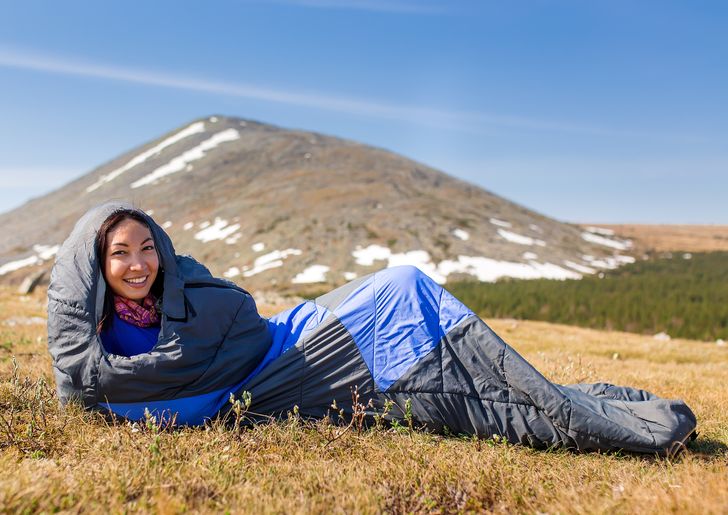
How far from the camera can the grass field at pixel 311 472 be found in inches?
101

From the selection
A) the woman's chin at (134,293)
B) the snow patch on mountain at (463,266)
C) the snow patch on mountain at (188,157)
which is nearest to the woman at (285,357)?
the woman's chin at (134,293)

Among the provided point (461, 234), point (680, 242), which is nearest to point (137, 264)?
point (461, 234)

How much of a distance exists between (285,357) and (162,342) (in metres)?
1.01

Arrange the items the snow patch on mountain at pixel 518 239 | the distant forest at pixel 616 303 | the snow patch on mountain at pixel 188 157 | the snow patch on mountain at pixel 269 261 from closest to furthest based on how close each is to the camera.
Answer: the distant forest at pixel 616 303 < the snow patch on mountain at pixel 269 261 < the snow patch on mountain at pixel 518 239 < the snow patch on mountain at pixel 188 157

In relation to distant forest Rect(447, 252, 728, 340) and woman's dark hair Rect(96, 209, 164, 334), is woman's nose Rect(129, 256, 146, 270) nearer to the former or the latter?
woman's dark hair Rect(96, 209, 164, 334)

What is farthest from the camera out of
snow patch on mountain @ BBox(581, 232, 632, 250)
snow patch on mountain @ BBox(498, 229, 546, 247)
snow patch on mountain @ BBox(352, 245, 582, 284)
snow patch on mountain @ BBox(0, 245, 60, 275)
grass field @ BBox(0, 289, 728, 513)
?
snow patch on mountain @ BBox(581, 232, 632, 250)

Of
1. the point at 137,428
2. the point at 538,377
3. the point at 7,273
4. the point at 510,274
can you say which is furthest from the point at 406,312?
the point at 7,273

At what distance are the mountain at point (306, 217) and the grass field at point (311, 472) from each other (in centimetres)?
4238

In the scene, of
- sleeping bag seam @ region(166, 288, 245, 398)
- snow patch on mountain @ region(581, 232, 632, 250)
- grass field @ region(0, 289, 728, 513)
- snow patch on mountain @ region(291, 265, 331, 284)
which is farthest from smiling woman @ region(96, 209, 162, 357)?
snow patch on mountain @ region(581, 232, 632, 250)

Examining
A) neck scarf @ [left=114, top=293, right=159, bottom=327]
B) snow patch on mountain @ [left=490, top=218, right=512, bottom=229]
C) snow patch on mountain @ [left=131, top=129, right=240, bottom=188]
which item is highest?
snow patch on mountain @ [left=131, top=129, right=240, bottom=188]

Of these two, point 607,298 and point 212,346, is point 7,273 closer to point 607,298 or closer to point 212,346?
point 607,298

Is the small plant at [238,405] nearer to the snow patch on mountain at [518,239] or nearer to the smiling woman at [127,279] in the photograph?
the smiling woman at [127,279]

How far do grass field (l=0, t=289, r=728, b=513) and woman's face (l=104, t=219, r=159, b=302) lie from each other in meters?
1.00

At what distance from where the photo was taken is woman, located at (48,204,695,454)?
3.91 meters
